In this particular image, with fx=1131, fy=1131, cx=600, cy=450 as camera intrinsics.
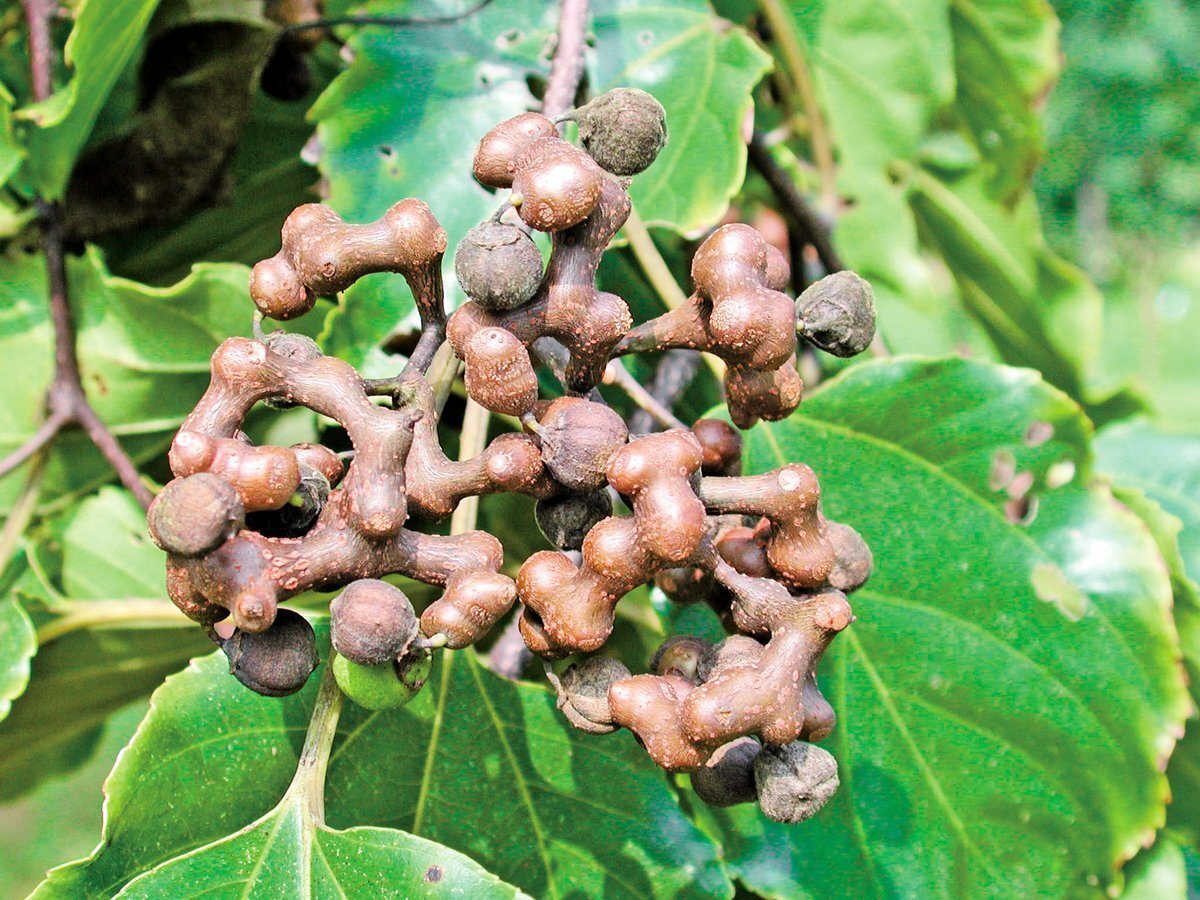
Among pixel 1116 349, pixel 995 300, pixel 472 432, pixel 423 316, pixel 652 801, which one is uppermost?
pixel 423 316

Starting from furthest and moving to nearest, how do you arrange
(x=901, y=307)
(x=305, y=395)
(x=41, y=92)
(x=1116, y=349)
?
(x=1116, y=349) → (x=901, y=307) → (x=41, y=92) → (x=305, y=395)

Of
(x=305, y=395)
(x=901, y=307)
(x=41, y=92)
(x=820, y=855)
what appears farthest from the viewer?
(x=901, y=307)

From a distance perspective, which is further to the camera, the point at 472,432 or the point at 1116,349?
the point at 1116,349

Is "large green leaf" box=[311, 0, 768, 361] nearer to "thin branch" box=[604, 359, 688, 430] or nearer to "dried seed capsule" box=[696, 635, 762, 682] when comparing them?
"thin branch" box=[604, 359, 688, 430]

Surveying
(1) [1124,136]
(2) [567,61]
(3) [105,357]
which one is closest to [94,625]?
(3) [105,357]

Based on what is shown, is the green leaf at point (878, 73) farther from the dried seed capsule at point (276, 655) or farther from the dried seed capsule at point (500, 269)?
the dried seed capsule at point (276, 655)

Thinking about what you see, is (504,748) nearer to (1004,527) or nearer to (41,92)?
(1004,527)

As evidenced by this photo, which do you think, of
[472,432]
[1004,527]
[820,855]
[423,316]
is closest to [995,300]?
[1004,527]

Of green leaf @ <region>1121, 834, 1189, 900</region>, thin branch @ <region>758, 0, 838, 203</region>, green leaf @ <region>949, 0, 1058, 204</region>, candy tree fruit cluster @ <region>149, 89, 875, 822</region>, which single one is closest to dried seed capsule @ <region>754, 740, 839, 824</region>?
candy tree fruit cluster @ <region>149, 89, 875, 822</region>
